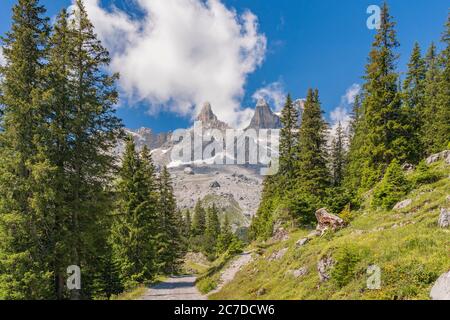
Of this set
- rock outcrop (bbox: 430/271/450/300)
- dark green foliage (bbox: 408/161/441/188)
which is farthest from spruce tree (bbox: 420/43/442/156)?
rock outcrop (bbox: 430/271/450/300)

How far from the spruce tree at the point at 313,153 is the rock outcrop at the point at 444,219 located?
20.8 m

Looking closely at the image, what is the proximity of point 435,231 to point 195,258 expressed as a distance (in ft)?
282

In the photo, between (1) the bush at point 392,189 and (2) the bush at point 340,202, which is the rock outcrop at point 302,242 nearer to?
(1) the bush at point 392,189

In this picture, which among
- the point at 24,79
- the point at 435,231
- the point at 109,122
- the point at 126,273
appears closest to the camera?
the point at 435,231

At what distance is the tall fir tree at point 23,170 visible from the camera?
52.9ft

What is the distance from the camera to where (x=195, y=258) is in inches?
3686

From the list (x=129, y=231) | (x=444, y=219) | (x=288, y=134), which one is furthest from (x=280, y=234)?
(x=444, y=219)

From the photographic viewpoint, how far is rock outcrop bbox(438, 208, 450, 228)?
13.9 metres

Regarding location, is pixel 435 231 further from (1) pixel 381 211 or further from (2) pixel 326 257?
(1) pixel 381 211

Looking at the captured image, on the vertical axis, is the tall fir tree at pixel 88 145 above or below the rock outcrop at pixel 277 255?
above

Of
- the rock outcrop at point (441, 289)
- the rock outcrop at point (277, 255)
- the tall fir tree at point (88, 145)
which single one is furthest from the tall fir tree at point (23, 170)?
the rock outcrop at point (441, 289)

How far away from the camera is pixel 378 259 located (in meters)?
13.0
